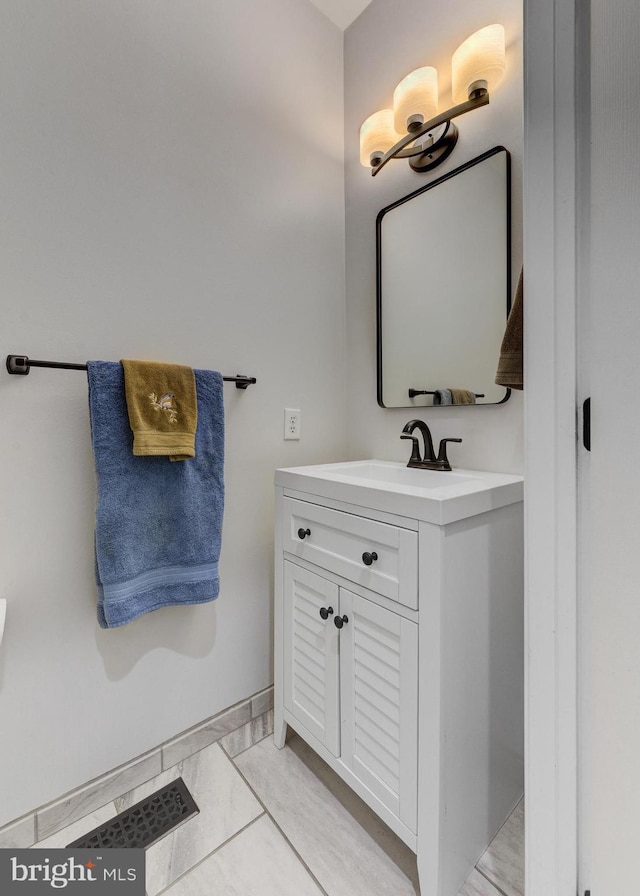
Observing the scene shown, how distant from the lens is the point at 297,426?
5.10 feet

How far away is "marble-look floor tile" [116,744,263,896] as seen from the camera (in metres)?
0.98

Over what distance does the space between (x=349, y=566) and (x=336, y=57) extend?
1969 millimetres

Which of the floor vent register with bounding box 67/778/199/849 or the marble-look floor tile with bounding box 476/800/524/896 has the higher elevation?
the floor vent register with bounding box 67/778/199/849

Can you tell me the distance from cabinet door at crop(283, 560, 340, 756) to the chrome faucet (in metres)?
0.51

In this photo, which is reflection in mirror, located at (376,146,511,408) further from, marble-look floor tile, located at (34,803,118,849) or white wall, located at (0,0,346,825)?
marble-look floor tile, located at (34,803,118,849)

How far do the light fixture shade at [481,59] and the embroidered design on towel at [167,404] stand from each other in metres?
1.24

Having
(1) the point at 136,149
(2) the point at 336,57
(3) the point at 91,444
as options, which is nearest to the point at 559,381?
(3) the point at 91,444

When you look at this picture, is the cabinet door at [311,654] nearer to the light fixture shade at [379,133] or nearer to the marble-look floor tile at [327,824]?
the marble-look floor tile at [327,824]

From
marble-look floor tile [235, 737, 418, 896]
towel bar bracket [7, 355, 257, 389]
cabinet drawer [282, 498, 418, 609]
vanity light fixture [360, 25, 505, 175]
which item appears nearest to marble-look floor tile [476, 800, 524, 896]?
marble-look floor tile [235, 737, 418, 896]

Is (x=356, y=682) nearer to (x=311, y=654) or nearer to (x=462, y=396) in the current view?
(x=311, y=654)

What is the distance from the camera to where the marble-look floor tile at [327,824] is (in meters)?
0.96

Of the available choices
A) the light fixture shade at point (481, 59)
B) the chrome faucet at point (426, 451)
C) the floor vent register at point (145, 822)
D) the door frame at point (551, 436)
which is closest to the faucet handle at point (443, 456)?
the chrome faucet at point (426, 451)

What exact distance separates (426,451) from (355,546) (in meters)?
0.49

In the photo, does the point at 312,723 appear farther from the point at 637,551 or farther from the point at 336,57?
the point at 336,57
